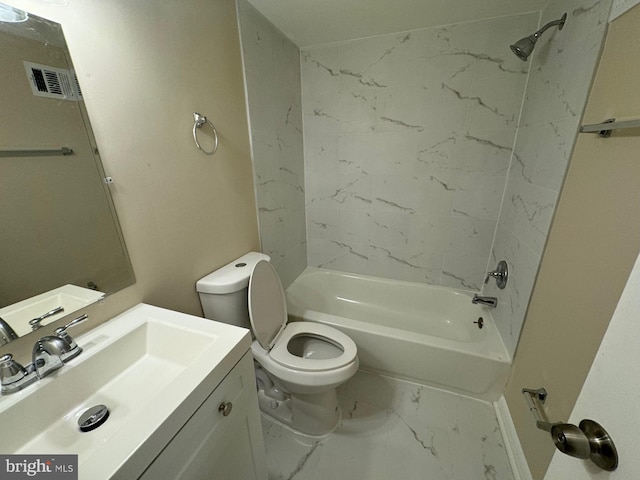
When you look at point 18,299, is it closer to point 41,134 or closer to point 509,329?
point 41,134

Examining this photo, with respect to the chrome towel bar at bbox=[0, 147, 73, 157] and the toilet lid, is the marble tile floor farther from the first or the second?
the chrome towel bar at bbox=[0, 147, 73, 157]

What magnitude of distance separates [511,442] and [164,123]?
219 centimetres

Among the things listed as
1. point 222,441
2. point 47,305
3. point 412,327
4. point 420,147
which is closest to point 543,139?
point 420,147

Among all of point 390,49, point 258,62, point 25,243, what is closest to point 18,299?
point 25,243

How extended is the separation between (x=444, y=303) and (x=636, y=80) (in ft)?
5.55

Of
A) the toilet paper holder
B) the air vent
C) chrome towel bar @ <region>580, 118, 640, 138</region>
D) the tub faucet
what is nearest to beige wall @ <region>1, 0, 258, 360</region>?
the air vent

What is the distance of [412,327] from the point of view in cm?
210

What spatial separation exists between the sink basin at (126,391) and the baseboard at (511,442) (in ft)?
4.58

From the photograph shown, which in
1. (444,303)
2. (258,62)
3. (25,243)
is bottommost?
(444,303)

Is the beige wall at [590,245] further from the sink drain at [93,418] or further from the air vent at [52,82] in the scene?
the air vent at [52,82]

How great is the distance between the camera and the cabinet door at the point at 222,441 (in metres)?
0.60

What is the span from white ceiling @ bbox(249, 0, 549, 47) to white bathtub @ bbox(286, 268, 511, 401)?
1.79 meters

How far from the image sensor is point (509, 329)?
147 centimetres

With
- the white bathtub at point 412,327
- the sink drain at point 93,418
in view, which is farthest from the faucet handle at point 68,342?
the white bathtub at point 412,327
